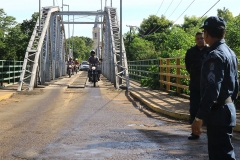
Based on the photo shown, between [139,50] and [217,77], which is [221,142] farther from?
[139,50]

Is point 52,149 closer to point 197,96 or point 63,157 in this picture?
point 63,157

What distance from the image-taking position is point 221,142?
3.92 meters

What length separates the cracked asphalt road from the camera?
6.39 metres

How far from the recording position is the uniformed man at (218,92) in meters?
3.83

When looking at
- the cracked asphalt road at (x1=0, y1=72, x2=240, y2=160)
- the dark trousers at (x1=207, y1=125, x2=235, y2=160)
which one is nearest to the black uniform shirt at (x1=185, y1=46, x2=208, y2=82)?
the cracked asphalt road at (x1=0, y1=72, x2=240, y2=160)

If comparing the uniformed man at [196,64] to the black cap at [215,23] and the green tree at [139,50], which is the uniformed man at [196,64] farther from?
the green tree at [139,50]

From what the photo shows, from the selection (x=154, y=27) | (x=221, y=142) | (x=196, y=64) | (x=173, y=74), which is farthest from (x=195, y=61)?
(x=154, y=27)

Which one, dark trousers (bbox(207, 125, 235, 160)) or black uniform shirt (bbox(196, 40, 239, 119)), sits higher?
black uniform shirt (bbox(196, 40, 239, 119))

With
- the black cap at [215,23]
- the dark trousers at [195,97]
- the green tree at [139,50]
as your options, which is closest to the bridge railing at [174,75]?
the dark trousers at [195,97]

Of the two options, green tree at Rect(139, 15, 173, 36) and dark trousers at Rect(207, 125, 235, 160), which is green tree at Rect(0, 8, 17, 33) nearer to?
green tree at Rect(139, 15, 173, 36)

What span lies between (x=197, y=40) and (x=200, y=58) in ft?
1.02

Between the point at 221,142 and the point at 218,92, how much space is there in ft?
1.46

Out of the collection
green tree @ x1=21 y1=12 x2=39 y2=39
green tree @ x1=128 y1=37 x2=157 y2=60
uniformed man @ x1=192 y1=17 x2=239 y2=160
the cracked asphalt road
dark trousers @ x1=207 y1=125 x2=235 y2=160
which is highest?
green tree @ x1=21 y1=12 x2=39 y2=39

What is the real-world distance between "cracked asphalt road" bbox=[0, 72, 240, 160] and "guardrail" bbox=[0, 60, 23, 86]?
955 centimetres
